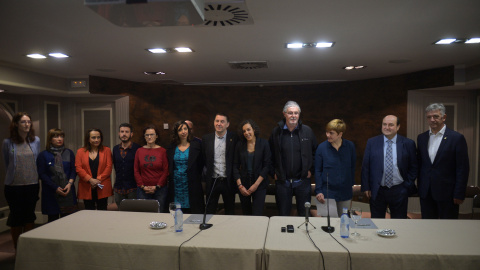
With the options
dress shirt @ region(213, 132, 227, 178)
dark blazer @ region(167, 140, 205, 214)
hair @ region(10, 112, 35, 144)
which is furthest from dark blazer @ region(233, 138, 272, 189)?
hair @ region(10, 112, 35, 144)

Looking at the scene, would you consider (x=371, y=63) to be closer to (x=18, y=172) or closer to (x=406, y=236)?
(x=406, y=236)

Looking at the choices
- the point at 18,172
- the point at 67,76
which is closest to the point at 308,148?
the point at 18,172

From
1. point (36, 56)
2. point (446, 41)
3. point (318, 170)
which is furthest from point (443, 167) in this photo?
point (36, 56)

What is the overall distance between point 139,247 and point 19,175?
104 inches

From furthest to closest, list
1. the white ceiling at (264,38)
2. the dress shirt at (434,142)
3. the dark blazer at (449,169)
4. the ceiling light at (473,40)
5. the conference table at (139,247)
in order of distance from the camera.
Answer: the ceiling light at (473,40), the dress shirt at (434,142), the dark blazer at (449,169), the white ceiling at (264,38), the conference table at (139,247)

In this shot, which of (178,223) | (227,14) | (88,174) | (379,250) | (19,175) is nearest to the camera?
(379,250)

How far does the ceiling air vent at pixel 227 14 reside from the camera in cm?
228

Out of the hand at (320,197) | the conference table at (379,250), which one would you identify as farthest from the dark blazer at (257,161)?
the conference table at (379,250)

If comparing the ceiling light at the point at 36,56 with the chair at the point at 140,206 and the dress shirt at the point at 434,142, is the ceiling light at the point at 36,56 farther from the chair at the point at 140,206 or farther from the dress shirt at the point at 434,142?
the dress shirt at the point at 434,142

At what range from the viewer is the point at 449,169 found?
3.10 m

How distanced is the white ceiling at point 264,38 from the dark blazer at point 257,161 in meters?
1.11

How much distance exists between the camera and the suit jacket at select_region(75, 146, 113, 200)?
12.6 feet

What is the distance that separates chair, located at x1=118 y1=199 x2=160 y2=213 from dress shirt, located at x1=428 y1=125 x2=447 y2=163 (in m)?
2.71

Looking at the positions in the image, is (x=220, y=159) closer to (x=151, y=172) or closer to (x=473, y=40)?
(x=151, y=172)
